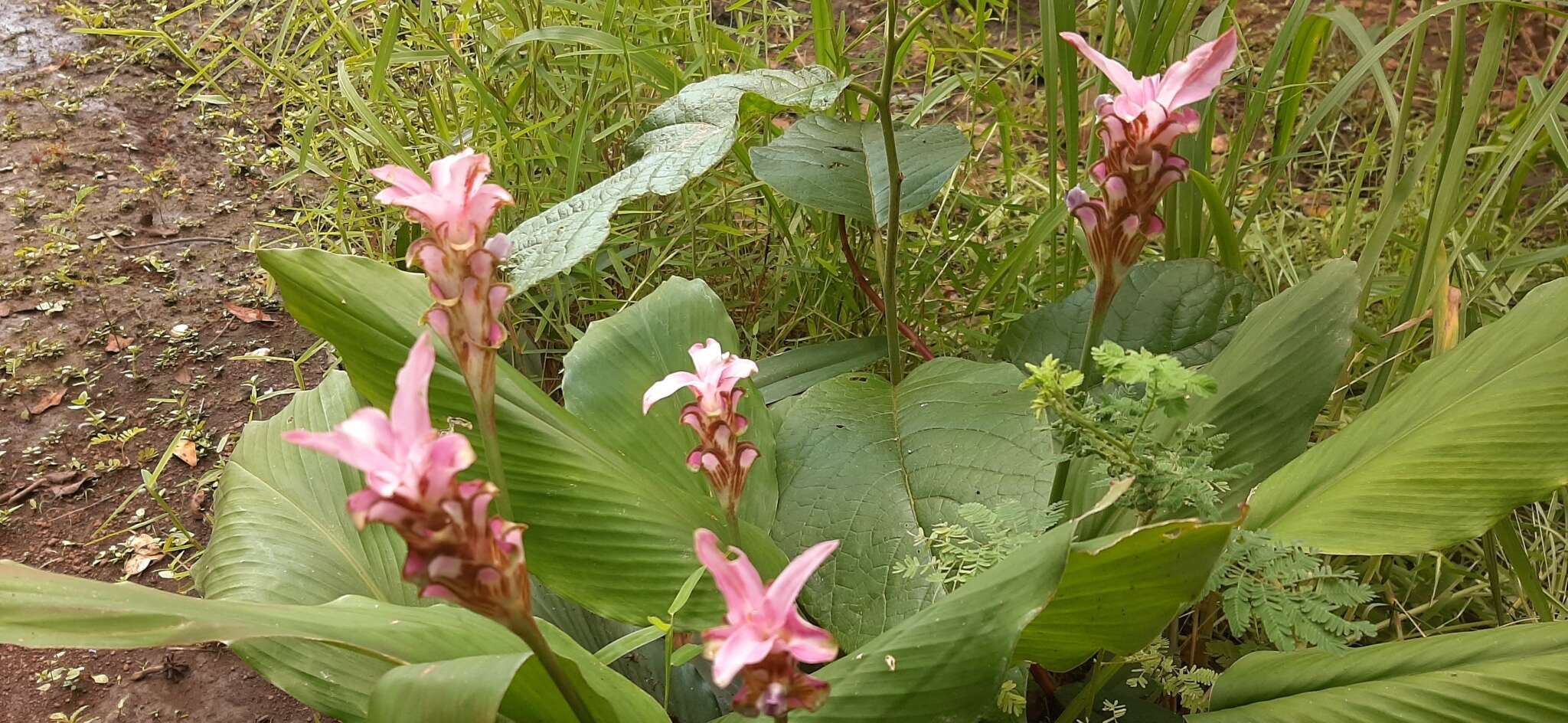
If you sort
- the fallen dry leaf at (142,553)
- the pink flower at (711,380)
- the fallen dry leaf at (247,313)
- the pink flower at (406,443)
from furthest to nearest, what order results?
the fallen dry leaf at (247,313)
the fallen dry leaf at (142,553)
the pink flower at (711,380)
the pink flower at (406,443)

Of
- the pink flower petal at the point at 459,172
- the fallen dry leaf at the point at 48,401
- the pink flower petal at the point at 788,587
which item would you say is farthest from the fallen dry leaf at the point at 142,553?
the pink flower petal at the point at 788,587

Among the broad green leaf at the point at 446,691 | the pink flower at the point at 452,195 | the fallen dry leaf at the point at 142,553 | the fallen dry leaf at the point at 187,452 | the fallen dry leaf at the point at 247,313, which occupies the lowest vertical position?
the fallen dry leaf at the point at 142,553

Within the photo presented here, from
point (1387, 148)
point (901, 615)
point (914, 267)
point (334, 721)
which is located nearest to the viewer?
point (901, 615)

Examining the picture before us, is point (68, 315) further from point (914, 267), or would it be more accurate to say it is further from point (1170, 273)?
point (1170, 273)

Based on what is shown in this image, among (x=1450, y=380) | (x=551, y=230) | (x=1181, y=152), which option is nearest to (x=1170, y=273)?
(x=1181, y=152)

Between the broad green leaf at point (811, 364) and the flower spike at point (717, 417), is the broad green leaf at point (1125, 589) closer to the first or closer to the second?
the flower spike at point (717, 417)

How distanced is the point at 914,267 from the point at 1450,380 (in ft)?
2.83

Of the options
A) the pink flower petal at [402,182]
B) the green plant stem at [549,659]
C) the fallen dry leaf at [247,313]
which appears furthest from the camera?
the fallen dry leaf at [247,313]

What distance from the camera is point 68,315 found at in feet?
6.80

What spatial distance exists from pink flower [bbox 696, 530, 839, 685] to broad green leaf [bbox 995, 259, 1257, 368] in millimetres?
793

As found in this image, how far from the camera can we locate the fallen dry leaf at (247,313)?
2061 millimetres

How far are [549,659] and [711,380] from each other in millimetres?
282

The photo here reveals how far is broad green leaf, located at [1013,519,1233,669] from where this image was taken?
668 mm

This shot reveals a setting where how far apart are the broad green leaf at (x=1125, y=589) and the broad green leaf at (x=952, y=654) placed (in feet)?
0.11
